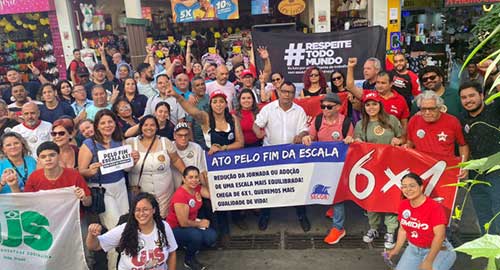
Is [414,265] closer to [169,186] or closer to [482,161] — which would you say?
[169,186]

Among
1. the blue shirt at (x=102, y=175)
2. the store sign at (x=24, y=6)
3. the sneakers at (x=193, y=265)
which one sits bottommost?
the sneakers at (x=193, y=265)

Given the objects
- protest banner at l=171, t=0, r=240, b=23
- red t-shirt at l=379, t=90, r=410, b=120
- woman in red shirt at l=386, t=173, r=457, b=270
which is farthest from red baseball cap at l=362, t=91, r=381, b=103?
protest banner at l=171, t=0, r=240, b=23

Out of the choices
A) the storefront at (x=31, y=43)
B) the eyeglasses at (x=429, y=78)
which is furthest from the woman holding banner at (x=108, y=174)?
the storefront at (x=31, y=43)

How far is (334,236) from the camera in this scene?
5418mm

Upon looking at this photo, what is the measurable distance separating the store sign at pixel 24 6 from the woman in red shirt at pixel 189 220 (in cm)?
1133

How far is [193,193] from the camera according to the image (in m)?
4.94

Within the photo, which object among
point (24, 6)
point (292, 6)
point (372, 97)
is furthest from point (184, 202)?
point (24, 6)

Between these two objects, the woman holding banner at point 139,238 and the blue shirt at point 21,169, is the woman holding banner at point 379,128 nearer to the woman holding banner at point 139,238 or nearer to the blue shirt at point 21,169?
the woman holding banner at point 139,238

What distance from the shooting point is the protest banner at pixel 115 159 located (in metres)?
4.55

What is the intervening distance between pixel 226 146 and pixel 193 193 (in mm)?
709

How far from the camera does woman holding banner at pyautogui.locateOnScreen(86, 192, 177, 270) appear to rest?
3926 mm

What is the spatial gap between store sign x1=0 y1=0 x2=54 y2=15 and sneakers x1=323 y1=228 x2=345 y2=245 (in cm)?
1211

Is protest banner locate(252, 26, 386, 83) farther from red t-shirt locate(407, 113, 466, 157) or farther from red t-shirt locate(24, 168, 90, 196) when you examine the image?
red t-shirt locate(24, 168, 90, 196)

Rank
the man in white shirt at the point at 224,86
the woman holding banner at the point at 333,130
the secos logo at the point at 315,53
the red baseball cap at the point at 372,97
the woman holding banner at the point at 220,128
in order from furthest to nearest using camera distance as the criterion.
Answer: the secos logo at the point at 315,53
the man in white shirt at the point at 224,86
the woman holding banner at the point at 220,128
the woman holding banner at the point at 333,130
the red baseball cap at the point at 372,97
